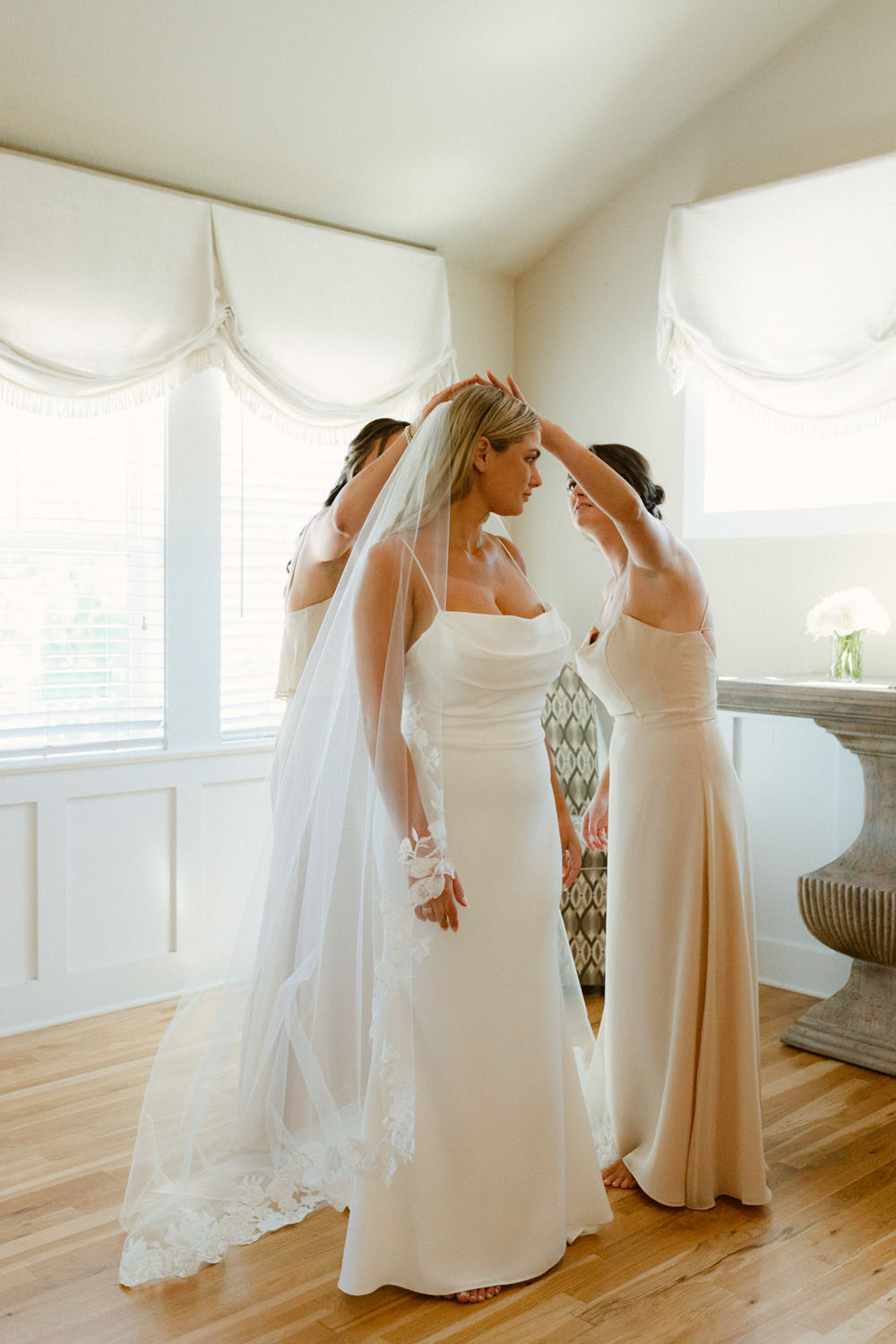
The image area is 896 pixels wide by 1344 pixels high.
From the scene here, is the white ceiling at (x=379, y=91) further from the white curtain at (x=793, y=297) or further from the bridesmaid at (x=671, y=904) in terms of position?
the bridesmaid at (x=671, y=904)

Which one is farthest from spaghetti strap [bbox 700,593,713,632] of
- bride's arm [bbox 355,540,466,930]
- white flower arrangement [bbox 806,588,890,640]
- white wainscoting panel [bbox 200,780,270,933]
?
white wainscoting panel [bbox 200,780,270,933]

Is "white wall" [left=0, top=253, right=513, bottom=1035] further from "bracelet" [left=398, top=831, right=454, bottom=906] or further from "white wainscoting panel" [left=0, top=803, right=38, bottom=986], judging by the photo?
"bracelet" [left=398, top=831, right=454, bottom=906]

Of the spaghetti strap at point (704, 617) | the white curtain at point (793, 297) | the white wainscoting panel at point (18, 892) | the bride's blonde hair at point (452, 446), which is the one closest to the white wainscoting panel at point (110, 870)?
the white wainscoting panel at point (18, 892)

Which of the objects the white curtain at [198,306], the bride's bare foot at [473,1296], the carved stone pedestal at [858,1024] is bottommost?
the bride's bare foot at [473,1296]

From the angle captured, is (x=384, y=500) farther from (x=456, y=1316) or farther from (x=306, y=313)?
(x=306, y=313)

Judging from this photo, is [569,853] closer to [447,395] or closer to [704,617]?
[704,617]

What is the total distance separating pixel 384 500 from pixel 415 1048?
1037 millimetres

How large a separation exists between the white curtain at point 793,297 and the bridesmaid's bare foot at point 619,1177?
8.05 feet

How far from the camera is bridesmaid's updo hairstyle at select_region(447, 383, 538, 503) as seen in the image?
233cm

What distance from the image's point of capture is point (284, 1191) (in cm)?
228

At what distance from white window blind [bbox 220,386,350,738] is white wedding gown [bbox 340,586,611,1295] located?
2.23 m

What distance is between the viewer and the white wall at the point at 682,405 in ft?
13.3

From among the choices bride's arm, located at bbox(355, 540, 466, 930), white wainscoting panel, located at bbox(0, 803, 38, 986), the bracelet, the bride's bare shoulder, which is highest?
the bride's bare shoulder

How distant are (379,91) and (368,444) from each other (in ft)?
4.86
